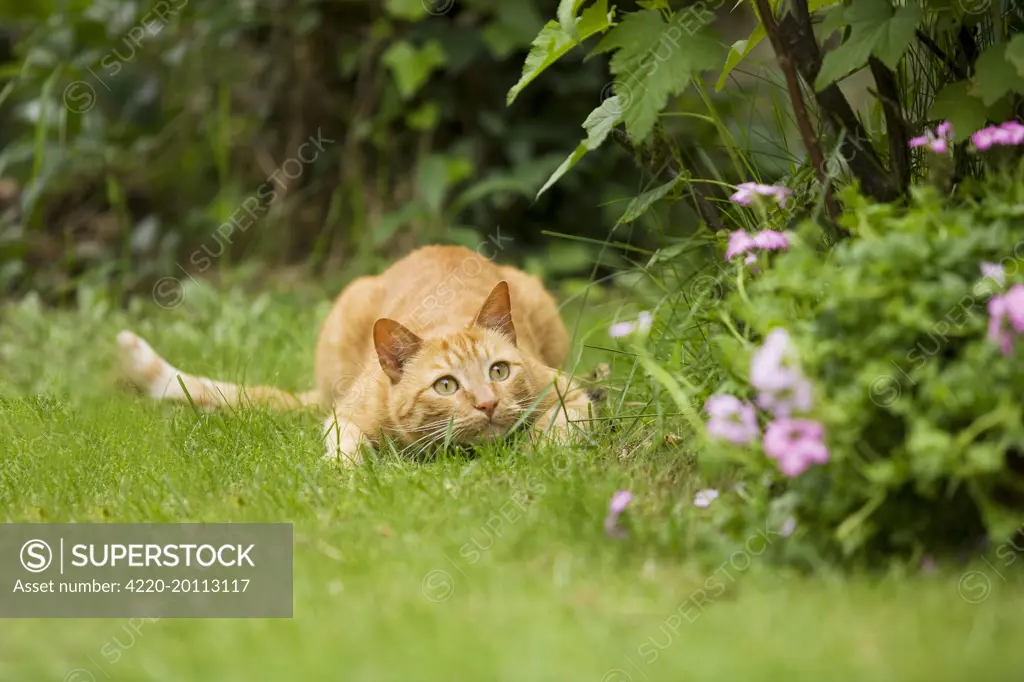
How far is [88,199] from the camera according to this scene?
6.35m

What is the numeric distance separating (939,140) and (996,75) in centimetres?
20

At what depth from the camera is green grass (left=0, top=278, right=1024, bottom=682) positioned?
5.54ft

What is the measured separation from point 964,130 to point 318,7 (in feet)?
14.3

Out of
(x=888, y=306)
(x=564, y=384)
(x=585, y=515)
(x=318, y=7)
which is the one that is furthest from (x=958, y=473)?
(x=318, y=7)

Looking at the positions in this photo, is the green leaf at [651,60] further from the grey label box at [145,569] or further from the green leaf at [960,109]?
the grey label box at [145,569]

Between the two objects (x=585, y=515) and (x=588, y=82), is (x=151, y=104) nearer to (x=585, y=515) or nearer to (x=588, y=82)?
(x=588, y=82)

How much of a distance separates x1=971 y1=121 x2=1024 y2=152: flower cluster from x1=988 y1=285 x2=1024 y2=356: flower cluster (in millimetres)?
452

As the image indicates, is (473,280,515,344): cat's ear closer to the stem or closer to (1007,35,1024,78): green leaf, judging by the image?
the stem

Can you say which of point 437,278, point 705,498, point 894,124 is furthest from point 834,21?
point 437,278

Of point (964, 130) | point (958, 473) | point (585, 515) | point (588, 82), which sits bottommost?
point (588, 82)

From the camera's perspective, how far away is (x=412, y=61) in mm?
5434

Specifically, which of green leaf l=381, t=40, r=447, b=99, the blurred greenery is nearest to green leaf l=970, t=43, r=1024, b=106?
the blurred greenery

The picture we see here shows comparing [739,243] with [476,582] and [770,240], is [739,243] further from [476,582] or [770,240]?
[476,582]

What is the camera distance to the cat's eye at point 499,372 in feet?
9.77
